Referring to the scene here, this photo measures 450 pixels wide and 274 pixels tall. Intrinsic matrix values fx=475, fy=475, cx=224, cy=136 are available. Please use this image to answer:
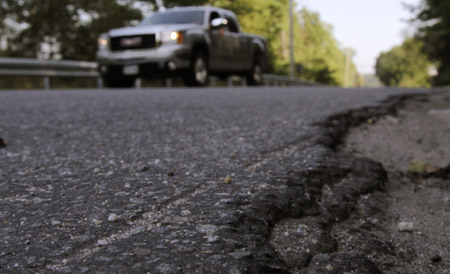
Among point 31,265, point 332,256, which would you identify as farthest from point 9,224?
point 332,256

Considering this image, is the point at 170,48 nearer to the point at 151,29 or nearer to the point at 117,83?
the point at 151,29

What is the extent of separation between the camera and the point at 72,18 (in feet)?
65.9

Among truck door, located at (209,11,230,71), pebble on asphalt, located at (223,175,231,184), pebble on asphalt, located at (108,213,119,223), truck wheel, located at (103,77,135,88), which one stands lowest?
pebble on asphalt, located at (108,213,119,223)

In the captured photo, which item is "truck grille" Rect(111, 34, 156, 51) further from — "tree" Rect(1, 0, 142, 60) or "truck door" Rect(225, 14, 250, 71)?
"tree" Rect(1, 0, 142, 60)

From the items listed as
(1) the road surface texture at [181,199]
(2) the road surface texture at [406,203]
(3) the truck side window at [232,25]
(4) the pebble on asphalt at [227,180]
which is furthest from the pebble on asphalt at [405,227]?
(3) the truck side window at [232,25]

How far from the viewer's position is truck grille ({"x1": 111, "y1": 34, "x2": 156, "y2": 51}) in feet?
32.1

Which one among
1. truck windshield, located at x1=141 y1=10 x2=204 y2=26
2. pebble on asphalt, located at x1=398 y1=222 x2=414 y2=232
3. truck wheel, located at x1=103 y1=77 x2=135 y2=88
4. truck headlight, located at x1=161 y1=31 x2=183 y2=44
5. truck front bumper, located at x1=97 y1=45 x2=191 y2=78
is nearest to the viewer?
pebble on asphalt, located at x1=398 y1=222 x2=414 y2=232

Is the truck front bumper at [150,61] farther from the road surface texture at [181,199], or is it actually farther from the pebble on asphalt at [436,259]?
the pebble on asphalt at [436,259]

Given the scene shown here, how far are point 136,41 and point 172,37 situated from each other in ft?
2.50

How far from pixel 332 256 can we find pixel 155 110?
10.0ft

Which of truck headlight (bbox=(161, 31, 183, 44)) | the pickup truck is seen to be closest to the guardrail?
the pickup truck

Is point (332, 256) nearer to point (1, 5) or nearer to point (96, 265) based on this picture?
point (96, 265)

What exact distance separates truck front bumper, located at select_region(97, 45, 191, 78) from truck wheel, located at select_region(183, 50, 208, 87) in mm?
318

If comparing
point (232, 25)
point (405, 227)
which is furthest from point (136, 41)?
point (405, 227)
